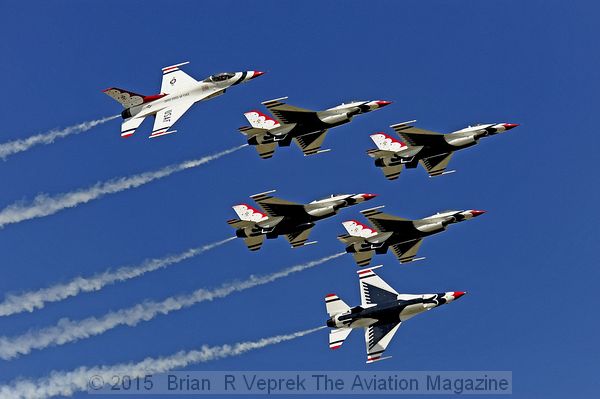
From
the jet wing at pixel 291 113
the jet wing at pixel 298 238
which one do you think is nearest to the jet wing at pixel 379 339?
the jet wing at pixel 298 238

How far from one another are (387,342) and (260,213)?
39.0 feet

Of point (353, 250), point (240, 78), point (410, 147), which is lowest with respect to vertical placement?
point (353, 250)

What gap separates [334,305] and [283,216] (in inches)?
265

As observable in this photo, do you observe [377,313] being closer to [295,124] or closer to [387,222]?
[387,222]

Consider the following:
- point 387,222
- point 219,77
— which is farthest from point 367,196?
point 219,77

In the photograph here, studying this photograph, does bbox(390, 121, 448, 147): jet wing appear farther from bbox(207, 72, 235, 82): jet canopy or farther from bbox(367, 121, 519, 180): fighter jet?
bbox(207, 72, 235, 82): jet canopy

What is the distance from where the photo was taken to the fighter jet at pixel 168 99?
8588cm

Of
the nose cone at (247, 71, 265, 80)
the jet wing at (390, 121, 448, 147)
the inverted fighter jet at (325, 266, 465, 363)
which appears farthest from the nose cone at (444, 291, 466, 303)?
the nose cone at (247, 71, 265, 80)

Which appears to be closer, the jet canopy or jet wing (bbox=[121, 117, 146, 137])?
jet wing (bbox=[121, 117, 146, 137])

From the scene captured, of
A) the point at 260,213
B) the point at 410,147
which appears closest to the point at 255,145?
the point at 260,213

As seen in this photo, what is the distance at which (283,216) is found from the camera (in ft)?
282

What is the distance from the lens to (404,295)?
8750 cm

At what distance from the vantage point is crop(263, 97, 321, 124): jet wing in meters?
84.9

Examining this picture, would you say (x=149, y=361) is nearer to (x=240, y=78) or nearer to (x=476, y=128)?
(x=240, y=78)
